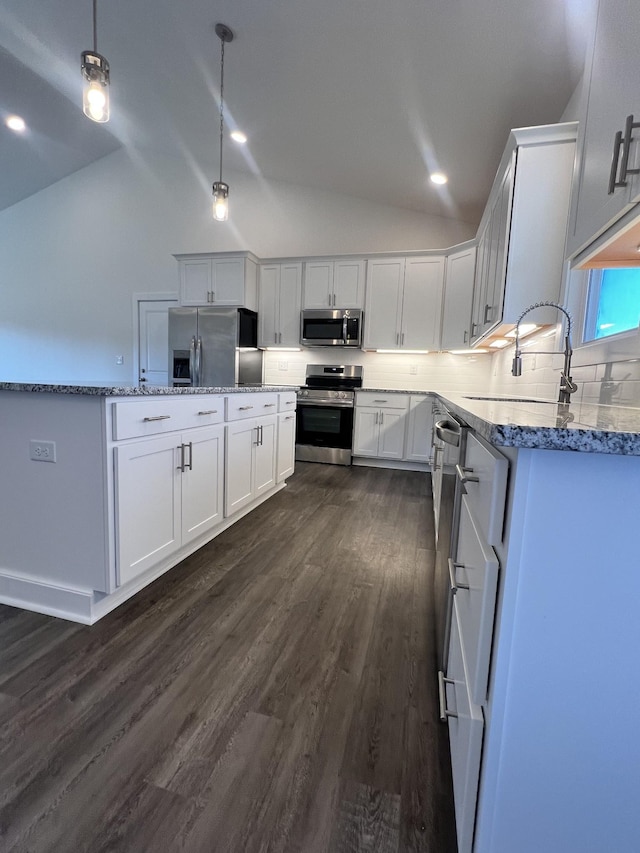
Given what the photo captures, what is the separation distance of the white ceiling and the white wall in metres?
0.27

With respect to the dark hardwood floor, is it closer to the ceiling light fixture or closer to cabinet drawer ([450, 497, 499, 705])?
cabinet drawer ([450, 497, 499, 705])

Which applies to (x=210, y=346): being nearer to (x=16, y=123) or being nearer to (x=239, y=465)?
(x=239, y=465)

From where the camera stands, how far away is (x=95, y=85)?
165cm

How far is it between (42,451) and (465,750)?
5.43 feet

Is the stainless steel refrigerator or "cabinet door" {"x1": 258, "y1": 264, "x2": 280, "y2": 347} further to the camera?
"cabinet door" {"x1": 258, "y1": 264, "x2": 280, "y2": 347}

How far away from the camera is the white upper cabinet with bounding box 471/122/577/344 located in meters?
1.99

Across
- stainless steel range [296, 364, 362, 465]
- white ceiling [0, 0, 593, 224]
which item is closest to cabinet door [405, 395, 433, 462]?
stainless steel range [296, 364, 362, 465]

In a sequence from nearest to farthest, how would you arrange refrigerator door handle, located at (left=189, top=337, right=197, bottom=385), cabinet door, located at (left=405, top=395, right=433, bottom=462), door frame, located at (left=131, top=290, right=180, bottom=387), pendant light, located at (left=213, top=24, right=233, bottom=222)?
pendant light, located at (left=213, top=24, right=233, bottom=222) → cabinet door, located at (left=405, top=395, right=433, bottom=462) → refrigerator door handle, located at (left=189, top=337, right=197, bottom=385) → door frame, located at (left=131, top=290, right=180, bottom=387)

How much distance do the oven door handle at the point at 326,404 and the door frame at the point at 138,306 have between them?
2.35 meters

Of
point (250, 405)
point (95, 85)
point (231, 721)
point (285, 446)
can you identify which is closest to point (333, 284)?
point (285, 446)

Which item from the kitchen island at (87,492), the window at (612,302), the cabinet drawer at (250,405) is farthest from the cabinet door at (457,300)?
the kitchen island at (87,492)

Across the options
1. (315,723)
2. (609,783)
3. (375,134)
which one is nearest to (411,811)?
(315,723)

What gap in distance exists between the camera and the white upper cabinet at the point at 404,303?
4.17 metres

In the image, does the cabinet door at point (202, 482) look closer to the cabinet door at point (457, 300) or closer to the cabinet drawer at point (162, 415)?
the cabinet drawer at point (162, 415)
